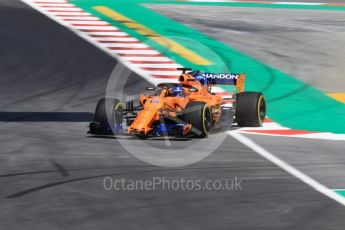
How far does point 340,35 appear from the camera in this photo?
34625 millimetres

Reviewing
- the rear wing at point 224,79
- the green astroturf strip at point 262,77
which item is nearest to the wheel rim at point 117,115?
the rear wing at point 224,79

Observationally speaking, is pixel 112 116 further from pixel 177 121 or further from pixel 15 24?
pixel 15 24

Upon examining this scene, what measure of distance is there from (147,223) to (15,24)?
23099 mm

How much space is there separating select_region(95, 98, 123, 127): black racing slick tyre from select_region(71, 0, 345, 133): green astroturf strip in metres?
4.30

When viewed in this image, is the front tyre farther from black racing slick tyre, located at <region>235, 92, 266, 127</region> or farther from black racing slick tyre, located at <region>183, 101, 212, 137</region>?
black racing slick tyre, located at <region>235, 92, 266, 127</region>

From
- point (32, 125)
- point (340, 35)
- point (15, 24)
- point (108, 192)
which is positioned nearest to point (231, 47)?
point (340, 35)

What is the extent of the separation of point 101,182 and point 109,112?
4.37 meters

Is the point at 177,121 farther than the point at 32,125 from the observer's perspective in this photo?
No

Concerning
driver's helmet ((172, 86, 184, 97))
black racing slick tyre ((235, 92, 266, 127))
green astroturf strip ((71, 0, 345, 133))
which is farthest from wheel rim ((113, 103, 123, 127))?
green astroturf strip ((71, 0, 345, 133))

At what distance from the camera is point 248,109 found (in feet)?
69.6

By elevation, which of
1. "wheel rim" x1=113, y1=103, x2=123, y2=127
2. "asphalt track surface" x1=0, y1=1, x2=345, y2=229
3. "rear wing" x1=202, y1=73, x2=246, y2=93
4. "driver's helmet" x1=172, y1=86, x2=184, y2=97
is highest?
"rear wing" x1=202, y1=73, x2=246, y2=93

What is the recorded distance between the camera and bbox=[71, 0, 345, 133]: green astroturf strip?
22984 mm

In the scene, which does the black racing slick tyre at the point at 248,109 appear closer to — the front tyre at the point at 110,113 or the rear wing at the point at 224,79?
Result: the rear wing at the point at 224,79

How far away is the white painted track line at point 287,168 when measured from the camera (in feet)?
48.2
